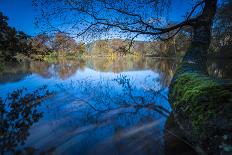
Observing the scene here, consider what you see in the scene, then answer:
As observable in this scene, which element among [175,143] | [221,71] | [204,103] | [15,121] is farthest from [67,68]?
[204,103]

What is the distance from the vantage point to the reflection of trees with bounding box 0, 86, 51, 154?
4.63 meters

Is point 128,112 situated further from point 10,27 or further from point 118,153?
point 10,27

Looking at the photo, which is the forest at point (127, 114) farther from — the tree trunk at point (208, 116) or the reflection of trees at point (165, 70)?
the reflection of trees at point (165, 70)

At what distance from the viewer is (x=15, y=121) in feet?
20.0

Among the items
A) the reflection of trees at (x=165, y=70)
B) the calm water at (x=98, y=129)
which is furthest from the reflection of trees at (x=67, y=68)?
the calm water at (x=98, y=129)

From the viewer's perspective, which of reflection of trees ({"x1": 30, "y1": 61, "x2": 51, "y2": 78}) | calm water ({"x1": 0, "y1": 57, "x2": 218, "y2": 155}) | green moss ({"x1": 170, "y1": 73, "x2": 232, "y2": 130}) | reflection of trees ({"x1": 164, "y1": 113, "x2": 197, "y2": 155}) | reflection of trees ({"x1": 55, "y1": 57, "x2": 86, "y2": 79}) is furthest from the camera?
reflection of trees ({"x1": 30, "y1": 61, "x2": 51, "y2": 78})

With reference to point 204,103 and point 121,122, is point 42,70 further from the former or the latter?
point 204,103

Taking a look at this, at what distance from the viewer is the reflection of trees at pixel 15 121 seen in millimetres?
4629

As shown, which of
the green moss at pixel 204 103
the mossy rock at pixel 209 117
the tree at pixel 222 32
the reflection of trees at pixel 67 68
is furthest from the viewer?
the tree at pixel 222 32

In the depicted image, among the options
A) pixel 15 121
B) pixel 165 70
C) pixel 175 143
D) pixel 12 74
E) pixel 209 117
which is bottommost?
pixel 12 74

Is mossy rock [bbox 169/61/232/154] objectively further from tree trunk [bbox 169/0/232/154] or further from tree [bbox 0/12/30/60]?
tree [bbox 0/12/30/60]

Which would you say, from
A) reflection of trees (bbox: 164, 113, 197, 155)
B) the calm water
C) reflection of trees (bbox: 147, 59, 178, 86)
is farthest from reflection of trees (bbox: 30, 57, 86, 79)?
reflection of trees (bbox: 164, 113, 197, 155)

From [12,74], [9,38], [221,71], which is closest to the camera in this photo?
[9,38]

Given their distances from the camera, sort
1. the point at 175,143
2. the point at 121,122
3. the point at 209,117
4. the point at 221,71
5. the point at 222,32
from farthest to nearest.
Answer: the point at 222,32 < the point at 221,71 < the point at 121,122 < the point at 175,143 < the point at 209,117
